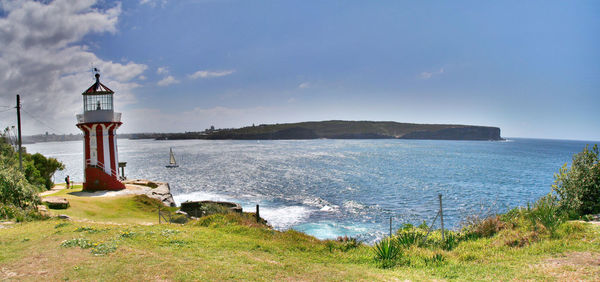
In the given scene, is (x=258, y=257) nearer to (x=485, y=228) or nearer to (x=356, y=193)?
(x=485, y=228)

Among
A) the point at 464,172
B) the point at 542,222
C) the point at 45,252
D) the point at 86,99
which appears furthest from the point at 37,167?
the point at 464,172

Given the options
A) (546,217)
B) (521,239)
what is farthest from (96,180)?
(546,217)

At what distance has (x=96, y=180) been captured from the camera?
25.6 m

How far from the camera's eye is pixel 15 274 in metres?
7.60

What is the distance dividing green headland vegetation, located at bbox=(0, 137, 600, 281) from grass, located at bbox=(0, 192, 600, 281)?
3 centimetres

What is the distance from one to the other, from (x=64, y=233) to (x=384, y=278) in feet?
38.3

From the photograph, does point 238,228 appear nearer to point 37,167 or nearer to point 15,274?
point 15,274

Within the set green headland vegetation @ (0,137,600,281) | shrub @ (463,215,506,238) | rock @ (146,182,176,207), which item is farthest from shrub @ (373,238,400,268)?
rock @ (146,182,176,207)

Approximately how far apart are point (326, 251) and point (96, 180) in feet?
76.3

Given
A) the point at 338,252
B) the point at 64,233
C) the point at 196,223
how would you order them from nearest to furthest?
1. the point at 338,252
2. the point at 64,233
3. the point at 196,223

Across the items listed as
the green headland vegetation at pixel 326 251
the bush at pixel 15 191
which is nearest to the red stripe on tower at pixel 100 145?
the bush at pixel 15 191

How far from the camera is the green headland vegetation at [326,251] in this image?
7809mm

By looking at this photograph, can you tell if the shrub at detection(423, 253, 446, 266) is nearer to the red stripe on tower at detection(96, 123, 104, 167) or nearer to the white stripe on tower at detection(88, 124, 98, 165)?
the red stripe on tower at detection(96, 123, 104, 167)

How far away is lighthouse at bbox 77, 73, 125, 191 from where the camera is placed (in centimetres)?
2561
